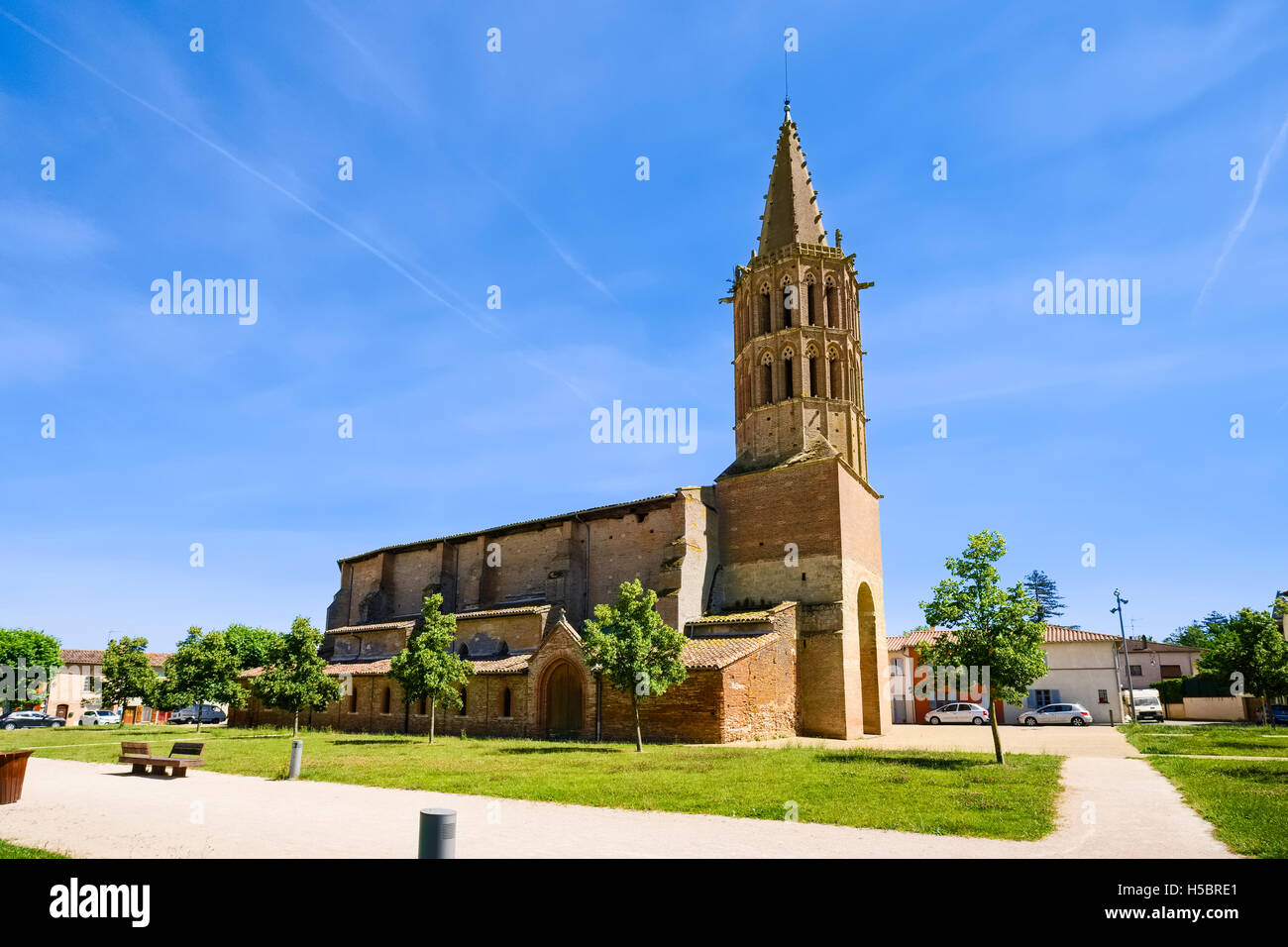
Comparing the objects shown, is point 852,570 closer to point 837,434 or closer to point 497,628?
point 837,434

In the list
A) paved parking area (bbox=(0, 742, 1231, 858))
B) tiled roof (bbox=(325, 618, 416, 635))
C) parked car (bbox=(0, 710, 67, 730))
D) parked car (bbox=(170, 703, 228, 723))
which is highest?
tiled roof (bbox=(325, 618, 416, 635))

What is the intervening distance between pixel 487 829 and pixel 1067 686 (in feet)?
159

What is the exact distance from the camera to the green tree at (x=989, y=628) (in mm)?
18781

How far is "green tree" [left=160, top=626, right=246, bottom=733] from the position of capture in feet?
131

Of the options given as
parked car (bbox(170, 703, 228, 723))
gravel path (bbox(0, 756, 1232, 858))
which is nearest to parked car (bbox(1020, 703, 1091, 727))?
gravel path (bbox(0, 756, 1232, 858))

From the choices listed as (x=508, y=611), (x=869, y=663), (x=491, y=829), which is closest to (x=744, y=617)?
(x=869, y=663)

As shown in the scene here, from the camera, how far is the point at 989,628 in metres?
19.2

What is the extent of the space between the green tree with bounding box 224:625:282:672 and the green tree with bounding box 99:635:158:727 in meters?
17.8

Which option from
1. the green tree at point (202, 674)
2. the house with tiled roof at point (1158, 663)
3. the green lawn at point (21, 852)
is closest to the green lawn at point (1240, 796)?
the green lawn at point (21, 852)

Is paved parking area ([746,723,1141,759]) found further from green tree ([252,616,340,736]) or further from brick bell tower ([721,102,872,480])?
green tree ([252,616,340,736])

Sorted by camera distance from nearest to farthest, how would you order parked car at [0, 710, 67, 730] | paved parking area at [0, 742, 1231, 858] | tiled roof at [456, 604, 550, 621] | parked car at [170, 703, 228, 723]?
paved parking area at [0, 742, 1231, 858] < tiled roof at [456, 604, 550, 621] < parked car at [0, 710, 67, 730] < parked car at [170, 703, 228, 723]

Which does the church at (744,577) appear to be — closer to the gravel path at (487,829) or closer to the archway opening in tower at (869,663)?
the archway opening in tower at (869,663)

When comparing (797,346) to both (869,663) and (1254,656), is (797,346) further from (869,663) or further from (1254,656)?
(1254,656)

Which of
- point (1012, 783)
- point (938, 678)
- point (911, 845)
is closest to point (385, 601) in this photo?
point (938, 678)
